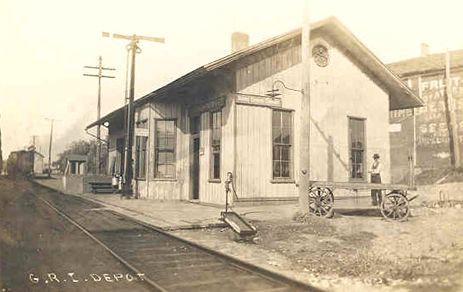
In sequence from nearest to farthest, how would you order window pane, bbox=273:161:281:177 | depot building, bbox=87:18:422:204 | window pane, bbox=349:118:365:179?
depot building, bbox=87:18:422:204
window pane, bbox=273:161:281:177
window pane, bbox=349:118:365:179

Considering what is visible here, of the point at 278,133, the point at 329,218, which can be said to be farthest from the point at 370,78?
the point at 329,218

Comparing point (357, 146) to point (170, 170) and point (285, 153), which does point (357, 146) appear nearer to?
point (285, 153)

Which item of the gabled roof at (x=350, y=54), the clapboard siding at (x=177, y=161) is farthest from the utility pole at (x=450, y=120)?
the clapboard siding at (x=177, y=161)

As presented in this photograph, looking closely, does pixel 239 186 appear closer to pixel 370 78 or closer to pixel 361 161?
Result: pixel 361 161

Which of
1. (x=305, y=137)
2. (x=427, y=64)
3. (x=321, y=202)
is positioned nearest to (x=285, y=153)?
(x=321, y=202)

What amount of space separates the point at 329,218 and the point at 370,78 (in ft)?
24.5

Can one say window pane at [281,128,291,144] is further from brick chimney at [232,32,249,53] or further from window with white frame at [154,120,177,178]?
window with white frame at [154,120,177,178]

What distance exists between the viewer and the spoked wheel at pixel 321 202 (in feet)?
33.5

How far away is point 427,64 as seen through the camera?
23.9 m

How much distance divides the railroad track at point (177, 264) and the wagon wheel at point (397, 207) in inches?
199

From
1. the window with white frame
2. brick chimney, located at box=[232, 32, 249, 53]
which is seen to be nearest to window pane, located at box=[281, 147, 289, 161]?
the window with white frame

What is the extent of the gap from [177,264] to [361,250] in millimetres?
2837

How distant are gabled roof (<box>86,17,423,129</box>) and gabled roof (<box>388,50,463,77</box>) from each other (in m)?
4.30

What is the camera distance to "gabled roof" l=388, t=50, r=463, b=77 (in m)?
20.1
